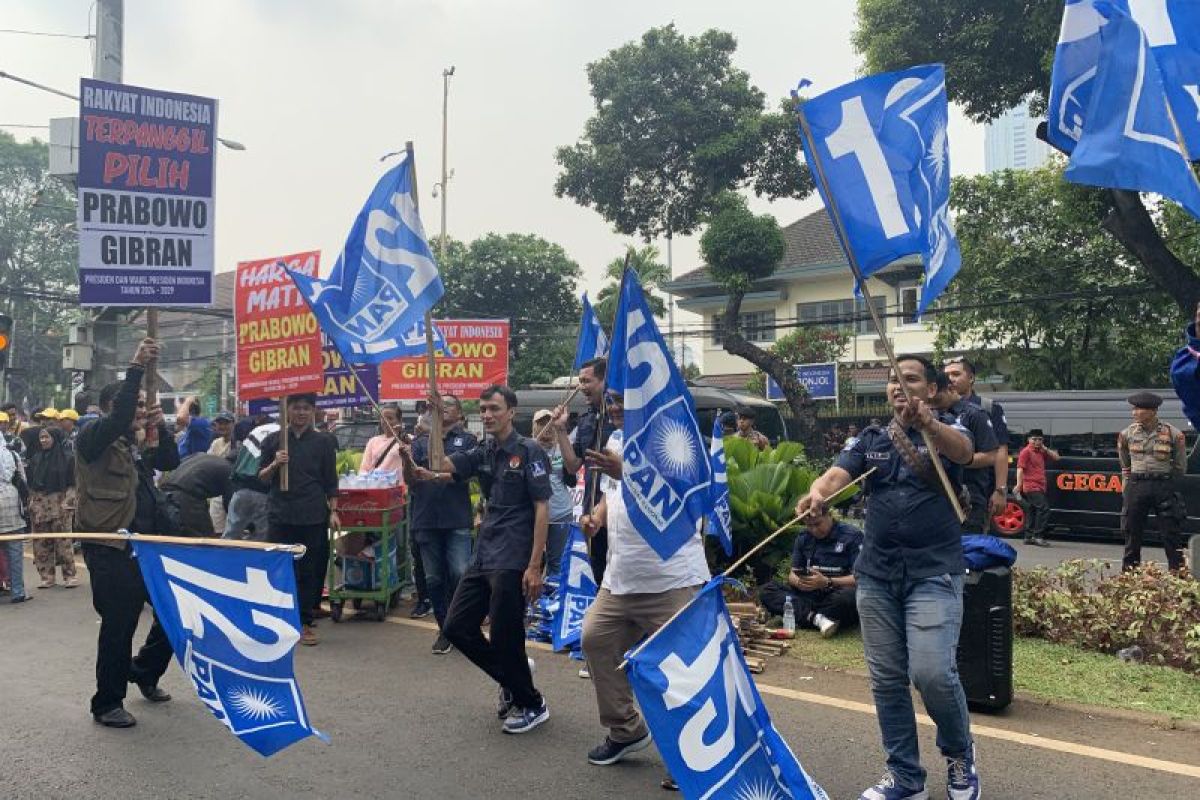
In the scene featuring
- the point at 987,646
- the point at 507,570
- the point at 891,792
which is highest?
the point at 507,570

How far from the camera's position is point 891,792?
13.9 ft

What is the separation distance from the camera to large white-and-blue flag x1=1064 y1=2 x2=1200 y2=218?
12.4 feet

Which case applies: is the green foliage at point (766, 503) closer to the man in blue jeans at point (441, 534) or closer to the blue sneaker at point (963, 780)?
the man in blue jeans at point (441, 534)

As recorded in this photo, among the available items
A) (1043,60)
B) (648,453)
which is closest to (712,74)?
(1043,60)

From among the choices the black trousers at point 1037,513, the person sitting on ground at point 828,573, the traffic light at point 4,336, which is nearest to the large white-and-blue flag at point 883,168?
the person sitting on ground at point 828,573

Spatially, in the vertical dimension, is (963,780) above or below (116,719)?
above

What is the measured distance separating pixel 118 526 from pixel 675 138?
21.1m

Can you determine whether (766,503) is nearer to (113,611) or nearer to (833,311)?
(113,611)

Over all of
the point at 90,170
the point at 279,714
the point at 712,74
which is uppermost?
the point at 712,74

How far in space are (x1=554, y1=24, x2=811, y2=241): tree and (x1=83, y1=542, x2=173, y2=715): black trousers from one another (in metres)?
20.0

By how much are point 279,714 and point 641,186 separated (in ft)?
74.1

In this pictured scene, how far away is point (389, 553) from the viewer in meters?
8.79

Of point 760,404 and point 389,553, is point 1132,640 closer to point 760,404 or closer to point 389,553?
point 389,553

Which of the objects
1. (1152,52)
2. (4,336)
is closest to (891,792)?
(1152,52)
